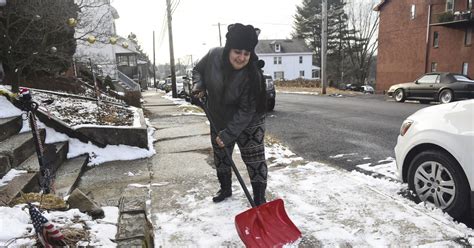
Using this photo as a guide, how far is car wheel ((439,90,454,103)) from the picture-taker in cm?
1305

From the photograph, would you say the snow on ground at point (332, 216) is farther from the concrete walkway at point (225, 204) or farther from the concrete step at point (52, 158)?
the concrete step at point (52, 158)

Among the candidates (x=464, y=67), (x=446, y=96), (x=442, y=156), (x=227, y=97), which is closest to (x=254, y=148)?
(x=227, y=97)

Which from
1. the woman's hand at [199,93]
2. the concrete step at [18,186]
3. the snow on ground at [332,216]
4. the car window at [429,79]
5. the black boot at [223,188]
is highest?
the woman's hand at [199,93]

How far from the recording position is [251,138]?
3074 mm

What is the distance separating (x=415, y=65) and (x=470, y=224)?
84.1 feet

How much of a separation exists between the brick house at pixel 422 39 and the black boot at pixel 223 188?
2270cm

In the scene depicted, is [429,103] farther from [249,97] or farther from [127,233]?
[127,233]

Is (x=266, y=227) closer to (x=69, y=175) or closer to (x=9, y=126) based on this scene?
(x=69, y=175)

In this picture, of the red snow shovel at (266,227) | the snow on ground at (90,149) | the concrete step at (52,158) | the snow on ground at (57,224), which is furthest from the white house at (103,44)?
the red snow shovel at (266,227)

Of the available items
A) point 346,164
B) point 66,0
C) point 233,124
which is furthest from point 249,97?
point 66,0

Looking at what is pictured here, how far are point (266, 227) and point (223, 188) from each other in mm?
1028

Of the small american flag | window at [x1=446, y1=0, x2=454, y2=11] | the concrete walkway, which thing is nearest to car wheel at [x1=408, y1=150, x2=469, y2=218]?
the concrete walkway

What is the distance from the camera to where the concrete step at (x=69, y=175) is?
3.51 metres

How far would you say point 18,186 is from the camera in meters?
2.97
